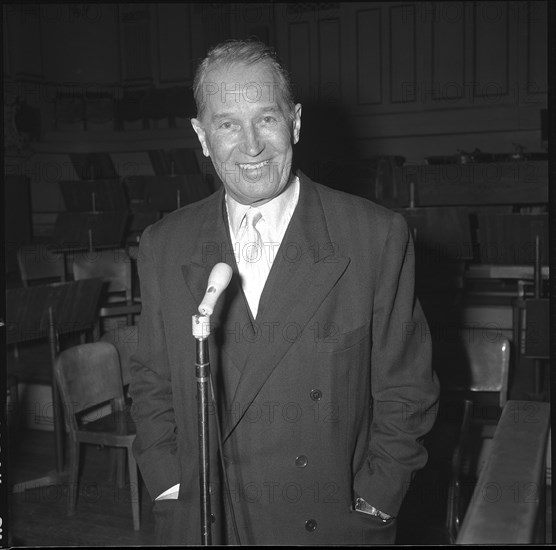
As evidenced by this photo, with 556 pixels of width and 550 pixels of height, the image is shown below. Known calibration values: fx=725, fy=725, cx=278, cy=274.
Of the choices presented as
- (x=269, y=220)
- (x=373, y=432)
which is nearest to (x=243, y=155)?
(x=269, y=220)

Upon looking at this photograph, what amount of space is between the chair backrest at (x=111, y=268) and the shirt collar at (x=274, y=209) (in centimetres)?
383

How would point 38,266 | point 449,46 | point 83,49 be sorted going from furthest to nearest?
point 83,49, point 449,46, point 38,266

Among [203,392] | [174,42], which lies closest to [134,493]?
[203,392]

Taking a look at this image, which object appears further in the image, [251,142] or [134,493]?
[134,493]

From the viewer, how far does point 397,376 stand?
186 cm

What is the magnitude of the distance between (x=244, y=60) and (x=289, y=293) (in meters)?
0.58

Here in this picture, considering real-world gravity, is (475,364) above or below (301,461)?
below

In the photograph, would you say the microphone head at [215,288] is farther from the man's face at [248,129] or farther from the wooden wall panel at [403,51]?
the wooden wall panel at [403,51]

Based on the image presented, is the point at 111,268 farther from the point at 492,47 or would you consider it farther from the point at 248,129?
the point at 492,47

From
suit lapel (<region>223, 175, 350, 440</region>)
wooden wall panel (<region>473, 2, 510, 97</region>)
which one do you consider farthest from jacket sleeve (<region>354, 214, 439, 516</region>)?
wooden wall panel (<region>473, 2, 510, 97</region>)

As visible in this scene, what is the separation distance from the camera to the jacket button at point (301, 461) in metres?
1.86

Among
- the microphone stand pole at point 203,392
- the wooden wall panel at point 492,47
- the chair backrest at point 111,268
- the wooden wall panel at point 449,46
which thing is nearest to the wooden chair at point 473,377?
the microphone stand pole at point 203,392

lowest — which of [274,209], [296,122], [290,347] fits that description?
[290,347]

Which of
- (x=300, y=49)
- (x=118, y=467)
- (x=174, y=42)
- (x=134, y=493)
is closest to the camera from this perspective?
(x=134, y=493)
